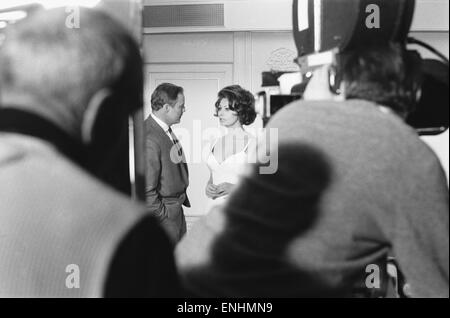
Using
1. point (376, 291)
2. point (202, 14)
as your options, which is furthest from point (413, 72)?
point (202, 14)

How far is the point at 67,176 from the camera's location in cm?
58

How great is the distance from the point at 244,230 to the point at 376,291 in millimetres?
365

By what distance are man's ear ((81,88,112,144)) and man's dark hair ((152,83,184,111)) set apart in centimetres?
198

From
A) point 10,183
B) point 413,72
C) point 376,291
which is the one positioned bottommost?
point 376,291

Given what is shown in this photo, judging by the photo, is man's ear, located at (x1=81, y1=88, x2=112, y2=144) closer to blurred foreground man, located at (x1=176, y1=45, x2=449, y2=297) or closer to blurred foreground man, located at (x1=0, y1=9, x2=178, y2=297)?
blurred foreground man, located at (x1=0, y1=9, x2=178, y2=297)

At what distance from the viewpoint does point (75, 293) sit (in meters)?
0.59

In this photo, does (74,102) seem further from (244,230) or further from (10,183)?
(244,230)

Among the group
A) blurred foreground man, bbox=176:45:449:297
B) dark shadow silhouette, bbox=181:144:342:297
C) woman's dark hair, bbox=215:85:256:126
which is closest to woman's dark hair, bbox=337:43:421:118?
blurred foreground man, bbox=176:45:449:297

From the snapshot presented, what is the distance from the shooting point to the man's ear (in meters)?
0.61

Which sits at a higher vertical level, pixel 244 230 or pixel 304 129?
pixel 304 129

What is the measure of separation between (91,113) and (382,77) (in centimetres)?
58

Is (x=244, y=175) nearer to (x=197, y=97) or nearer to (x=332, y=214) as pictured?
(x=332, y=214)

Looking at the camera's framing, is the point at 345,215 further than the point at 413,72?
No

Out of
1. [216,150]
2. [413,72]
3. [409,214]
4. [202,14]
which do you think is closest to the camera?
[409,214]
